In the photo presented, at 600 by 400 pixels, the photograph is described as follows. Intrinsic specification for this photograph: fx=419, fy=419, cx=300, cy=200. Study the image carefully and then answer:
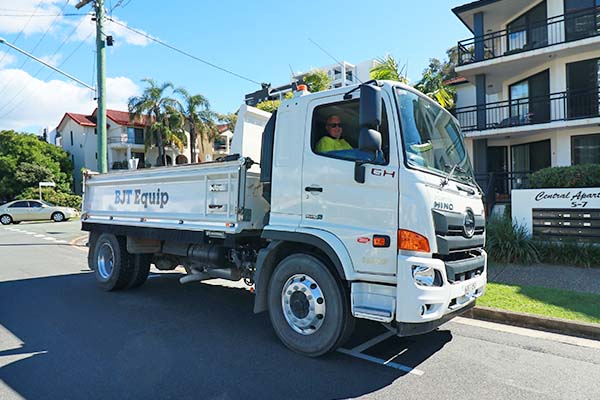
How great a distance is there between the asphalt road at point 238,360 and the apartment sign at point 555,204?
16.8 feet

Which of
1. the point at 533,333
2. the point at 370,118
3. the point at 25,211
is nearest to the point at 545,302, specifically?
the point at 533,333

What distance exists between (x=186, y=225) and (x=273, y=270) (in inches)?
66.6

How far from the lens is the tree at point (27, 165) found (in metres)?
36.6

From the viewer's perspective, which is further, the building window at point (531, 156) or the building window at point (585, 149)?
the building window at point (531, 156)

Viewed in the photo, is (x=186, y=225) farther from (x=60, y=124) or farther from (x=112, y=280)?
(x=60, y=124)

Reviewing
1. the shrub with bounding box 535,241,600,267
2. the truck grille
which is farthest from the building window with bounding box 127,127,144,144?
the truck grille

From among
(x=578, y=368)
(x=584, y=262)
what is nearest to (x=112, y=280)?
(x=578, y=368)

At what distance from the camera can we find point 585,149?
1503cm

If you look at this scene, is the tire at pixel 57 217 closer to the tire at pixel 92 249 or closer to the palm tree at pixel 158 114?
the palm tree at pixel 158 114

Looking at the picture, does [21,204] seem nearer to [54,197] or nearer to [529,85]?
[54,197]

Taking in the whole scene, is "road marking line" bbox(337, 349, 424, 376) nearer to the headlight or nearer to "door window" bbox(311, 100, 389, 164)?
the headlight

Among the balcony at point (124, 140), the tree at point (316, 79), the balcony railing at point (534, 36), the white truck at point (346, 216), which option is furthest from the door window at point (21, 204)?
the balcony railing at point (534, 36)

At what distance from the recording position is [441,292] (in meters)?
3.83

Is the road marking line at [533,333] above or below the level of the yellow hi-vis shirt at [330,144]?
below
